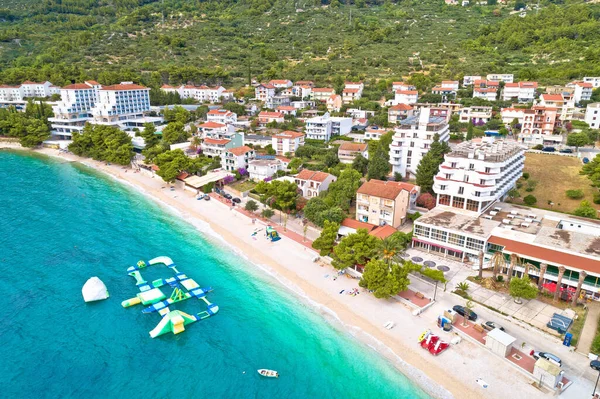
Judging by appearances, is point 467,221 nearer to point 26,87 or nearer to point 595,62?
point 595,62

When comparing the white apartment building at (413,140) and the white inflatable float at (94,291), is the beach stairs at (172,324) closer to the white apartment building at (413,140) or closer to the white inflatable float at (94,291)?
the white inflatable float at (94,291)

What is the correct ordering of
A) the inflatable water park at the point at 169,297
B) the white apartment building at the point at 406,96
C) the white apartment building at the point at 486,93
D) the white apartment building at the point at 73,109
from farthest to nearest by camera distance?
the white apartment building at the point at 406,96 < the white apartment building at the point at 486,93 < the white apartment building at the point at 73,109 < the inflatable water park at the point at 169,297

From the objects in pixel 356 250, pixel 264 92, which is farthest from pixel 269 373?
pixel 264 92

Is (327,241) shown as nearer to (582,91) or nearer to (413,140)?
(413,140)

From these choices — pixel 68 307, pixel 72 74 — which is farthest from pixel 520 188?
pixel 72 74

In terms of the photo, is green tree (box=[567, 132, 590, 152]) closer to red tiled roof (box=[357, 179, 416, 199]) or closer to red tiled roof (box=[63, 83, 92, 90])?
red tiled roof (box=[357, 179, 416, 199])

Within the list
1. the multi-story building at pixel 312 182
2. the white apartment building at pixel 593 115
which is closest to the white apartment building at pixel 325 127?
the multi-story building at pixel 312 182

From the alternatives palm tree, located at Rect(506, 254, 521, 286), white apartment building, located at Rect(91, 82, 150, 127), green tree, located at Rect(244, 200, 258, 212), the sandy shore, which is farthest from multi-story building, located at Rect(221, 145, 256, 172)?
palm tree, located at Rect(506, 254, 521, 286)
